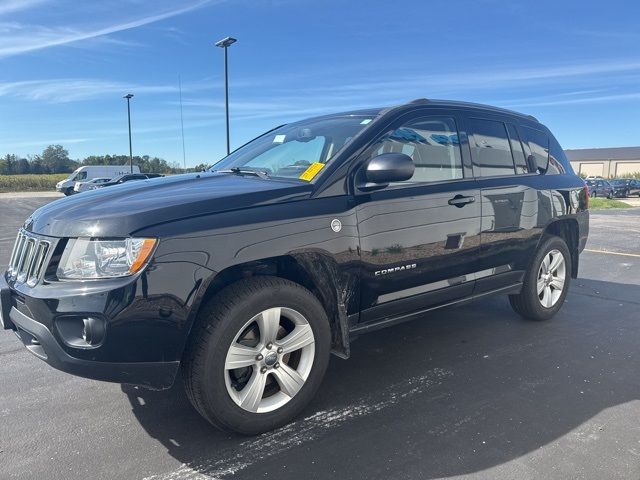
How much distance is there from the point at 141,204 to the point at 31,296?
0.71 meters

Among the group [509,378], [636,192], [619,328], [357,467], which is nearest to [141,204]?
[357,467]

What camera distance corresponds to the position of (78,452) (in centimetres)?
262

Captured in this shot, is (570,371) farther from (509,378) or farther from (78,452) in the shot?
(78,452)

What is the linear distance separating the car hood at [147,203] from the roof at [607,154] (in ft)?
348

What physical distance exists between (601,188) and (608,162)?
61447 millimetres

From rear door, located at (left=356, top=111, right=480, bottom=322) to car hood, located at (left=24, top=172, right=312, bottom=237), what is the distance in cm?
61

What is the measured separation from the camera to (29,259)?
275 centimetres

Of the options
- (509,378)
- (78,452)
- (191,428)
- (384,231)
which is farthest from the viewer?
(509,378)

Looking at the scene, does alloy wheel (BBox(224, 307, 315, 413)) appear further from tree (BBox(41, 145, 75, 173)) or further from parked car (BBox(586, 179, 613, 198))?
tree (BBox(41, 145, 75, 173))

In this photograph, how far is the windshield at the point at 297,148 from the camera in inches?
134

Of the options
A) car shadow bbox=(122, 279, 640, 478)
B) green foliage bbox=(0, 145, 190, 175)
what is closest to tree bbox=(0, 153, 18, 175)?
green foliage bbox=(0, 145, 190, 175)

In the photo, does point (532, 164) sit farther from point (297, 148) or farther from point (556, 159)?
point (297, 148)

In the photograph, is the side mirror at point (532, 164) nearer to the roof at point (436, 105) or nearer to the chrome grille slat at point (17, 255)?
the roof at point (436, 105)

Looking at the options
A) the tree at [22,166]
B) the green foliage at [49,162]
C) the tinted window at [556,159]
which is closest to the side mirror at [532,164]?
the tinted window at [556,159]
